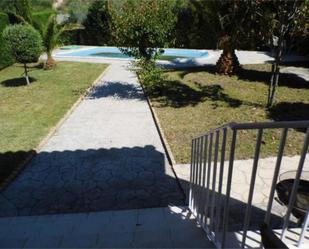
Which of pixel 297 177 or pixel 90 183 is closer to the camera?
pixel 297 177

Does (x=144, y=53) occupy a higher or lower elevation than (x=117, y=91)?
higher

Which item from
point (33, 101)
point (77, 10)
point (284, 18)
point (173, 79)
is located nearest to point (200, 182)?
point (284, 18)

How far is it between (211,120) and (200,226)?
20.5ft

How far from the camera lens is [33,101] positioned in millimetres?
13461

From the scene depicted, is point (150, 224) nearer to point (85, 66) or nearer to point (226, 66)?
point (226, 66)

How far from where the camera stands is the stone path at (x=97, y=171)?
21.2 ft

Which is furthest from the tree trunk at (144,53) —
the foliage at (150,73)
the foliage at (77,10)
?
the foliage at (77,10)

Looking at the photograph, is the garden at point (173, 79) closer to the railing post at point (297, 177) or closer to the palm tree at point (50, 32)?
the palm tree at point (50, 32)

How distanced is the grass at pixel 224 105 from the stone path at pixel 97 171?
2.64 ft

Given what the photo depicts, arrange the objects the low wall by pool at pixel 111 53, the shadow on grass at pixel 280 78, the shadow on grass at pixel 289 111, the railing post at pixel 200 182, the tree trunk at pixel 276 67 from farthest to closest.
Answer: the low wall by pool at pixel 111 53
the shadow on grass at pixel 280 78
the tree trunk at pixel 276 67
the shadow on grass at pixel 289 111
the railing post at pixel 200 182

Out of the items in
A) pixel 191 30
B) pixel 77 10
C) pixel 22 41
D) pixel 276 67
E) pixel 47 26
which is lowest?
pixel 191 30

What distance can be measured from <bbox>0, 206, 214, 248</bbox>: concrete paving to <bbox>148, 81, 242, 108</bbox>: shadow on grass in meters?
6.95

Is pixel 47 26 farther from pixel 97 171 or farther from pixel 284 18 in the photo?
pixel 97 171

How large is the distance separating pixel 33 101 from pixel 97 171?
6916mm
